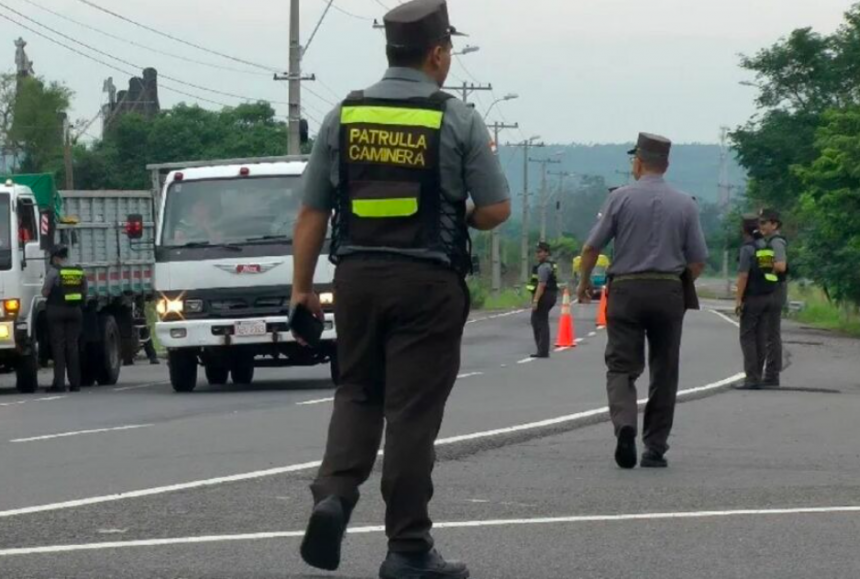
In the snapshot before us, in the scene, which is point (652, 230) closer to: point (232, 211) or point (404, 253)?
point (404, 253)

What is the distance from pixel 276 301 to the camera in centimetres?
2073

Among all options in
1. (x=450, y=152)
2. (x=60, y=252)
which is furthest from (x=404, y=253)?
(x=60, y=252)

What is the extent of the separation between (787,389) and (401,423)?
13.1 m

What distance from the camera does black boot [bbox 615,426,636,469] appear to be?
426 inches

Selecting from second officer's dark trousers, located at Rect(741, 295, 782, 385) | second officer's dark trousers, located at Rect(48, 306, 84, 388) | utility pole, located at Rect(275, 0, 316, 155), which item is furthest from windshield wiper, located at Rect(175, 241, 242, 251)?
utility pole, located at Rect(275, 0, 316, 155)

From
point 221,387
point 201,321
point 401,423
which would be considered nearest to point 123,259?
point 221,387

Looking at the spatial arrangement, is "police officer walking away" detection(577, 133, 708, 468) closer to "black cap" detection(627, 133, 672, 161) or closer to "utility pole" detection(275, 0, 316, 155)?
"black cap" detection(627, 133, 672, 161)

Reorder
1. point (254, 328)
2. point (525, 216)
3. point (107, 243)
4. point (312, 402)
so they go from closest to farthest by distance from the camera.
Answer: point (312, 402) < point (254, 328) < point (107, 243) < point (525, 216)

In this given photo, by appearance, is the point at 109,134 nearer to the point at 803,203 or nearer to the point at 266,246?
the point at 803,203

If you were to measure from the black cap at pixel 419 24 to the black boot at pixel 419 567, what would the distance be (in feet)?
5.58

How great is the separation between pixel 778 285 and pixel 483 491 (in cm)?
1011

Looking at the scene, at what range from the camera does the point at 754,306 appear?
19.2 metres

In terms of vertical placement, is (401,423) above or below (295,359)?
above

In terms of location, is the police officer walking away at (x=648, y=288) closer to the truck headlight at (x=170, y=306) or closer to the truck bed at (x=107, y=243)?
the truck headlight at (x=170, y=306)
